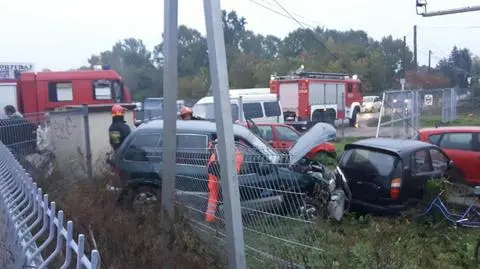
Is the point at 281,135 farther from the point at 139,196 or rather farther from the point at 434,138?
the point at 139,196

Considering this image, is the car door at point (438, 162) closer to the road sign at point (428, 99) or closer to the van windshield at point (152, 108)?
the van windshield at point (152, 108)

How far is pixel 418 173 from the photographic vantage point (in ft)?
29.4

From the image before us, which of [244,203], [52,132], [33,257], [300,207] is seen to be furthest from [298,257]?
[52,132]

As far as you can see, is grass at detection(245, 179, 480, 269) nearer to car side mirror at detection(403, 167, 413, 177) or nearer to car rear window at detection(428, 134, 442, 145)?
car side mirror at detection(403, 167, 413, 177)

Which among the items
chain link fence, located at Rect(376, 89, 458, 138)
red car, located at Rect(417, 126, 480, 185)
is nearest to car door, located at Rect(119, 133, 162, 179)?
red car, located at Rect(417, 126, 480, 185)

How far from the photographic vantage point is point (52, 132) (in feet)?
Result: 34.0

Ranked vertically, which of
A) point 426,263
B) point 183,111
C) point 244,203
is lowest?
point 426,263

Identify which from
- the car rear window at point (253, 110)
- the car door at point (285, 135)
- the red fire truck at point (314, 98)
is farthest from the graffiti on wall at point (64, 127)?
the red fire truck at point (314, 98)

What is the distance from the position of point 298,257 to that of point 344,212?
174 inches

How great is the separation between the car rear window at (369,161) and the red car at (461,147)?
2732 millimetres

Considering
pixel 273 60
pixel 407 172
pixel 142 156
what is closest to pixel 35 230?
pixel 142 156

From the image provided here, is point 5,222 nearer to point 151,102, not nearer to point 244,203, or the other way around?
point 244,203

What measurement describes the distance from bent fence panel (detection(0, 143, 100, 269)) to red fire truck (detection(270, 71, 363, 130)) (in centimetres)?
2502

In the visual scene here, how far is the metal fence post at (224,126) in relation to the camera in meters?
3.82
